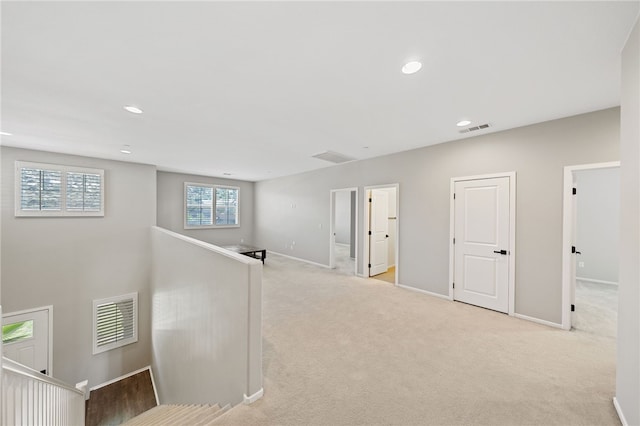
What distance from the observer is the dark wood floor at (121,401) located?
4234 mm

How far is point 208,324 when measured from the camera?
2.49 metres

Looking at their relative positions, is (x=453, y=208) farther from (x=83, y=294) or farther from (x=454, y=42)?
(x=83, y=294)

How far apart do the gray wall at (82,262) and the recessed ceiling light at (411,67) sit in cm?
641

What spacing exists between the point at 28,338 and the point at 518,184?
29.2 feet

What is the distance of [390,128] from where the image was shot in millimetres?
3387

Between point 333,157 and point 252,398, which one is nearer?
point 252,398

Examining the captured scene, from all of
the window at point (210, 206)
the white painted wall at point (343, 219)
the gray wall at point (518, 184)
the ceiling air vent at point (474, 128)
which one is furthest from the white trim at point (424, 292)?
the window at point (210, 206)

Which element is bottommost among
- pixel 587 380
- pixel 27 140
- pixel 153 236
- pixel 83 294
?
pixel 83 294

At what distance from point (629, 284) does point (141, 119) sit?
488 cm

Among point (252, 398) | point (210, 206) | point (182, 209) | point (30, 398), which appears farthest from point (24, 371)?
point (210, 206)

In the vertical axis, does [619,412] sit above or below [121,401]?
above

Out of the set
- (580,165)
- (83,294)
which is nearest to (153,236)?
(83,294)

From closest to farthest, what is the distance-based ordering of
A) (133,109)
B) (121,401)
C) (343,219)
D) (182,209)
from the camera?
(133,109)
(121,401)
(182,209)
(343,219)

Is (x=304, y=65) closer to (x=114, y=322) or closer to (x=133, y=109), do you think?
(x=133, y=109)
